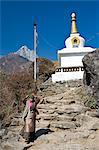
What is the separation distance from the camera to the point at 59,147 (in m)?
8.77

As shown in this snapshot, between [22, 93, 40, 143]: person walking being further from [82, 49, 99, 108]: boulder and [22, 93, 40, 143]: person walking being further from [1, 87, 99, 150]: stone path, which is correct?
[82, 49, 99, 108]: boulder

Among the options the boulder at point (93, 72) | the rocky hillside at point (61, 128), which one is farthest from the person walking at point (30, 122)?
the boulder at point (93, 72)

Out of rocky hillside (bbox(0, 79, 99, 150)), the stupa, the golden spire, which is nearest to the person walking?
rocky hillside (bbox(0, 79, 99, 150))

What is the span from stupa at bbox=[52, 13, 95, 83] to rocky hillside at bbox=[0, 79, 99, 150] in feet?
21.6

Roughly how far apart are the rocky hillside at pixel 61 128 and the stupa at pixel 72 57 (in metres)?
6.58

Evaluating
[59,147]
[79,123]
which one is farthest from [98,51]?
[59,147]

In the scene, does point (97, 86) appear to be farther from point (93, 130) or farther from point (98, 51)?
point (93, 130)

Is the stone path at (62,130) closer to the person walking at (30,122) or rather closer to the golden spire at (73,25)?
the person walking at (30,122)

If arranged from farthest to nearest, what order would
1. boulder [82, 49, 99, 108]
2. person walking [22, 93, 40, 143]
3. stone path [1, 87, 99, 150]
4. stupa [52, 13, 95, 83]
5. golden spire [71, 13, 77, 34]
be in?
golden spire [71, 13, 77, 34], stupa [52, 13, 95, 83], boulder [82, 49, 99, 108], person walking [22, 93, 40, 143], stone path [1, 87, 99, 150]

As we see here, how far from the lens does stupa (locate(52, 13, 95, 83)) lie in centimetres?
2048

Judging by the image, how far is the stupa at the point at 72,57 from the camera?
20.5 m

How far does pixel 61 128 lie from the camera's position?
10414mm

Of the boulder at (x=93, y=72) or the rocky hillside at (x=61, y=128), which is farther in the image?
the boulder at (x=93, y=72)

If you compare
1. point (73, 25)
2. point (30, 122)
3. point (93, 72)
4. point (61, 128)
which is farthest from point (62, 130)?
point (73, 25)
